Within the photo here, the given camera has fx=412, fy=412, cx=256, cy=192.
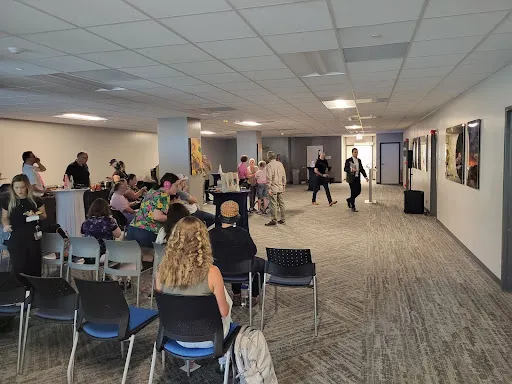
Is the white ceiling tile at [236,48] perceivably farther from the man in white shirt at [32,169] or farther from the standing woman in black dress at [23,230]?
the man in white shirt at [32,169]

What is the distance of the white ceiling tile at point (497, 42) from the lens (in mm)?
3834

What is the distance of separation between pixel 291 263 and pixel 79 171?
651 centimetres

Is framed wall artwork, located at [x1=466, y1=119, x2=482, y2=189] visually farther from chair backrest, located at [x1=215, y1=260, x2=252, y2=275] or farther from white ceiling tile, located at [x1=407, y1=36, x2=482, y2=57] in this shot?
chair backrest, located at [x1=215, y1=260, x2=252, y2=275]

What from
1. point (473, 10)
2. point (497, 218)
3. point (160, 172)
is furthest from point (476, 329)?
point (160, 172)

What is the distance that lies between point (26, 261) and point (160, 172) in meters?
7.42

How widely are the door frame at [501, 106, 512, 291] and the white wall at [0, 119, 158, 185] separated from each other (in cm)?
1149

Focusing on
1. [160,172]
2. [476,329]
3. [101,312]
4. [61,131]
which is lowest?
[476,329]

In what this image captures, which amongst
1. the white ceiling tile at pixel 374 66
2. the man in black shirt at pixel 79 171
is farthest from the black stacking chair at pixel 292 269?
the man in black shirt at pixel 79 171

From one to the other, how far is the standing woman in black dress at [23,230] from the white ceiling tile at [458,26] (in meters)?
4.13

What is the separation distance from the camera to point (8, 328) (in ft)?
12.8

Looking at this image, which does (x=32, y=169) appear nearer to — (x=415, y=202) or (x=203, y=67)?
(x=203, y=67)

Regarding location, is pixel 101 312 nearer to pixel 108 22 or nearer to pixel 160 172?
pixel 108 22

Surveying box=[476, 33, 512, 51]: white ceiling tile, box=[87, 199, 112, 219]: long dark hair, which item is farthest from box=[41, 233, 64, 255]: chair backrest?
box=[476, 33, 512, 51]: white ceiling tile

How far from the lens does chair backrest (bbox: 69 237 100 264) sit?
170 inches
